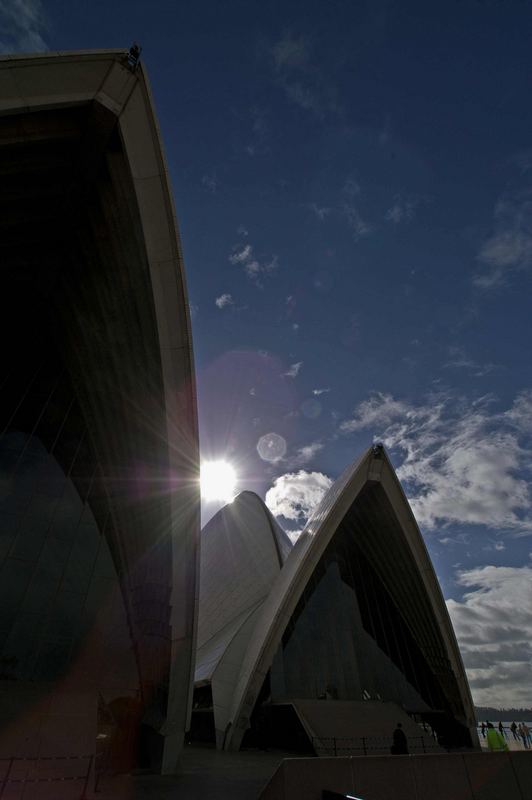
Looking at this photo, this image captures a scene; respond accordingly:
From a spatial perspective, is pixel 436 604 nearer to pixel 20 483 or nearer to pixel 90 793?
pixel 90 793

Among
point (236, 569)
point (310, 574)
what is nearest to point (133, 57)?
point (310, 574)

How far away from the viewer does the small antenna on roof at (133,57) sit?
7.92 m

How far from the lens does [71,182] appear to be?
385 inches

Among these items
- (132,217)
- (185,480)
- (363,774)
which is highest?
(132,217)

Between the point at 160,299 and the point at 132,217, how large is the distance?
1.94m

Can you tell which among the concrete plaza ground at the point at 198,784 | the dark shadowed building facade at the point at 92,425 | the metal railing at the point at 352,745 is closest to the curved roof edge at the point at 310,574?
the metal railing at the point at 352,745

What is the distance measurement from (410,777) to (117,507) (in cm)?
1018

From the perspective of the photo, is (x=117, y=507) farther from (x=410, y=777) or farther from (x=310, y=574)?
(x=410, y=777)

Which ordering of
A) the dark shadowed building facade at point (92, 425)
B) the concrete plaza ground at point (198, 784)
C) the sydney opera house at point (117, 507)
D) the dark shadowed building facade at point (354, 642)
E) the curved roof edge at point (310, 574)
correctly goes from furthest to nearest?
the dark shadowed building facade at point (354, 642) → the curved roof edge at point (310, 574) → the sydney opera house at point (117, 507) → the dark shadowed building facade at point (92, 425) → the concrete plaza ground at point (198, 784)

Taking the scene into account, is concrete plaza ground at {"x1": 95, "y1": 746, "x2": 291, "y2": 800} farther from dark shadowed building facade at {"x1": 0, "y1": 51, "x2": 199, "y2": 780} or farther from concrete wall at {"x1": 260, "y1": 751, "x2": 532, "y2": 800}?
concrete wall at {"x1": 260, "y1": 751, "x2": 532, "y2": 800}

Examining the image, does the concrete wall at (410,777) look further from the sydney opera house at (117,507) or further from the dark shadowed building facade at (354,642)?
the dark shadowed building facade at (354,642)

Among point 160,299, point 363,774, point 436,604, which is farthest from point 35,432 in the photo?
point 436,604

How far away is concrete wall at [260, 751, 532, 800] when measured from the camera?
5.48 m

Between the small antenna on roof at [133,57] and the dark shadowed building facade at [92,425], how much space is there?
31 millimetres
